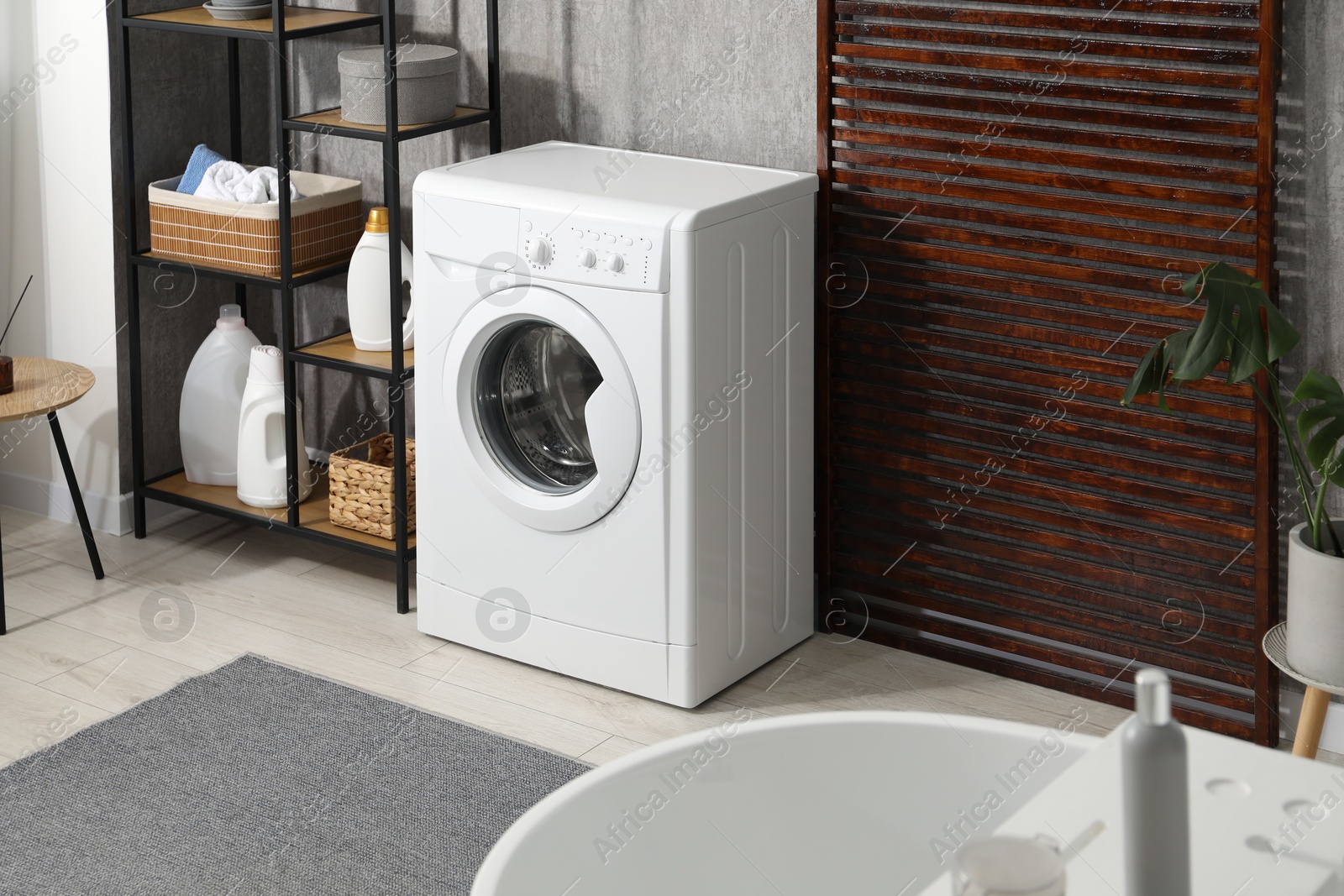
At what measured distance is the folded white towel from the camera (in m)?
3.08

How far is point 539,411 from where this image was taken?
2719 millimetres

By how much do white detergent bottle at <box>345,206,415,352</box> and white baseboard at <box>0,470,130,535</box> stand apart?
2.71 feet

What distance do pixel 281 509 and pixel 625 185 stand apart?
3.84ft

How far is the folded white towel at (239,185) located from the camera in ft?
10.1

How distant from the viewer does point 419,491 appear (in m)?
2.82

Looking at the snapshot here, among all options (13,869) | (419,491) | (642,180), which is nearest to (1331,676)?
(642,180)

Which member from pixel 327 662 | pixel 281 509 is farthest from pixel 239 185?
pixel 327 662

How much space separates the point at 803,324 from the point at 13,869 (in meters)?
1.56

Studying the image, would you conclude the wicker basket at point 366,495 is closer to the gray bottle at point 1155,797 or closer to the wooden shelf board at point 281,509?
the wooden shelf board at point 281,509

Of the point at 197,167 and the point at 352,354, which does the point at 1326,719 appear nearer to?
the point at 352,354

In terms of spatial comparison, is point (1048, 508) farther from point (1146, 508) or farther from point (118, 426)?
point (118, 426)

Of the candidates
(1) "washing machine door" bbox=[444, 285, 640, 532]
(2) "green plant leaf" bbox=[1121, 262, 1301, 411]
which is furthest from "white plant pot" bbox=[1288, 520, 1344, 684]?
(1) "washing machine door" bbox=[444, 285, 640, 532]

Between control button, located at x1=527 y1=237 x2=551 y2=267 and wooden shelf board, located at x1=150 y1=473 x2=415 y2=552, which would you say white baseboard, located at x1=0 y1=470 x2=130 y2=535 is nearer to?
wooden shelf board, located at x1=150 y1=473 x2=415 y2=552

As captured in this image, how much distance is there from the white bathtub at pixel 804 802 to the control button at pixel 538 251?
1.52 m
